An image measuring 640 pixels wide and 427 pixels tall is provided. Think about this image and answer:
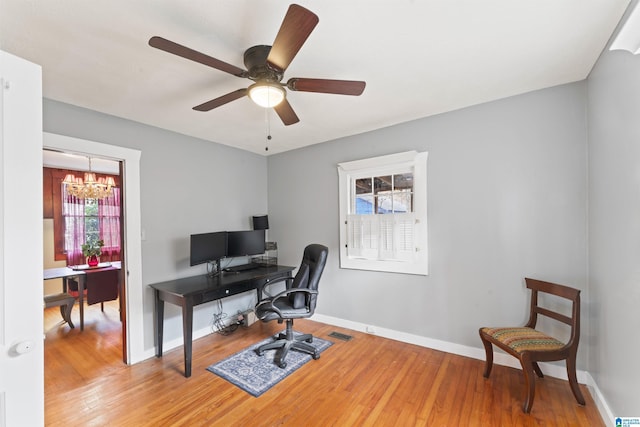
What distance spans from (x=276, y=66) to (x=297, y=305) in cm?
212

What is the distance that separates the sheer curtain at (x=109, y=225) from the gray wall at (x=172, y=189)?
3195 millimetres

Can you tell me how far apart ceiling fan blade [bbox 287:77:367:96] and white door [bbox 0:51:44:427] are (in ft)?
3.81

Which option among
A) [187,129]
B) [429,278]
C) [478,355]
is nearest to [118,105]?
[187,129]

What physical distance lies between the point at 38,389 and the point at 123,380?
180 centimetres

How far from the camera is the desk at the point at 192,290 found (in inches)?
98.7

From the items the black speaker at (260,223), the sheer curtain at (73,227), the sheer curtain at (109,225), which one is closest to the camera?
the black speaker at (260,223)

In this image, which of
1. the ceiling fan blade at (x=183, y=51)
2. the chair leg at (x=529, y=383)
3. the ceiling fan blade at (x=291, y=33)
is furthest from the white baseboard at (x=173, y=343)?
the chair leg at (x=529, y=383)

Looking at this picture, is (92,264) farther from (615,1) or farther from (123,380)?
(615,1)

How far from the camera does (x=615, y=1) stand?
1403mm

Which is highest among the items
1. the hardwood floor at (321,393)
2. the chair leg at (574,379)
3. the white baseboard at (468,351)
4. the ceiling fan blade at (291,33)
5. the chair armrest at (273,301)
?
the ceiling fan blade at (291,33)

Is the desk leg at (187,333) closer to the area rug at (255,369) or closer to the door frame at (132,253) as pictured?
the area rug at (255,369)

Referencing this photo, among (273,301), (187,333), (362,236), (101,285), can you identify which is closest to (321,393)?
(273,301)

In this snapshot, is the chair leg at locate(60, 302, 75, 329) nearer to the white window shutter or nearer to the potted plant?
the potted plant

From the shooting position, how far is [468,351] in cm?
271
